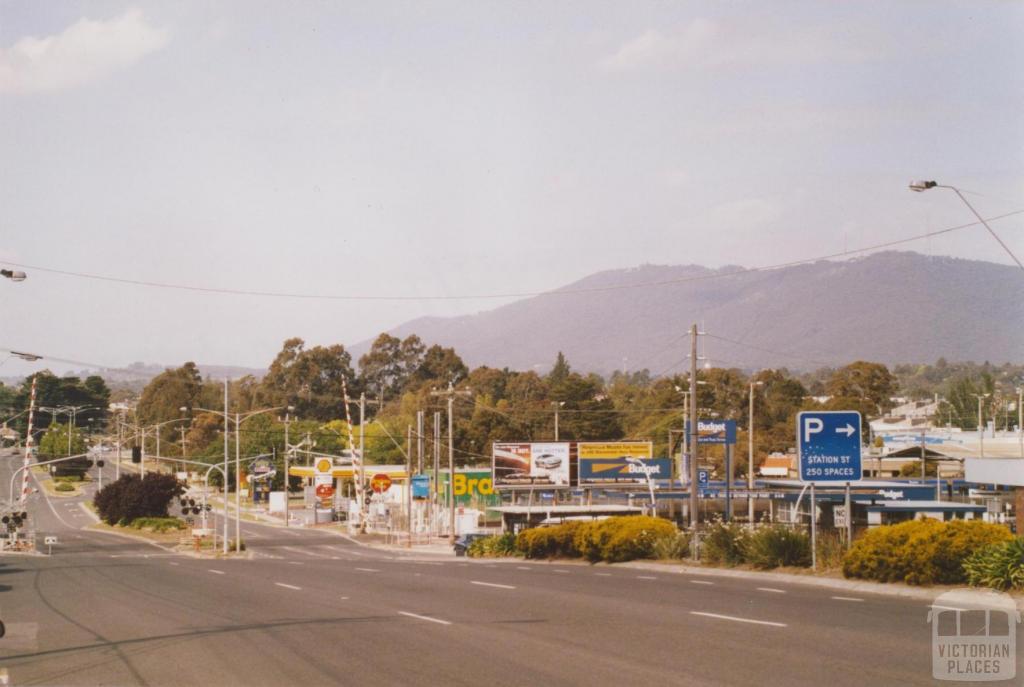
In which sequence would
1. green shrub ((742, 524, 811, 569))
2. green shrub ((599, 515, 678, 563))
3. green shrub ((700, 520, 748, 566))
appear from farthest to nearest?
green shrub ((599, 515, 678, 563)), green shrub ((700, 520, 748, 566)), green shrub ((742, 524, 811, 569))

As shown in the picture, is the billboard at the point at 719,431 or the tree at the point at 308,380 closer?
the billboard at the point at 719,431

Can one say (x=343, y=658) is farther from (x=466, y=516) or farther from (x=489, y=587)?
(x=466, y=516)

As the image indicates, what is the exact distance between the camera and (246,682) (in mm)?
13773

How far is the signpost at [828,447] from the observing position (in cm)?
2480

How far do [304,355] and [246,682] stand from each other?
496ft

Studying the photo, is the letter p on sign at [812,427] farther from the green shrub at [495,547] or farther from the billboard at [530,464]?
the billboard at [530,464]

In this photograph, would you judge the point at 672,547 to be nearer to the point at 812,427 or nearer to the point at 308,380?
the point at 812,427

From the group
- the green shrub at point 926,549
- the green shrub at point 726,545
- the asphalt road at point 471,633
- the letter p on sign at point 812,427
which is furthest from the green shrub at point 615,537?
the green shrub at point 926,549

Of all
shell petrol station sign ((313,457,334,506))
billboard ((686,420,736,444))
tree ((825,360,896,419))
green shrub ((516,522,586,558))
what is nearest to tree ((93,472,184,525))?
shell petrol station sign ((313,457,334,506))

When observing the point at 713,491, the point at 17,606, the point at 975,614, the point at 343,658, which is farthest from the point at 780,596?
the point at 713,491

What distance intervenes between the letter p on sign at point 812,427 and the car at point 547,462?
5837cm

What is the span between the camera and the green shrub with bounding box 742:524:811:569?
26516 mm

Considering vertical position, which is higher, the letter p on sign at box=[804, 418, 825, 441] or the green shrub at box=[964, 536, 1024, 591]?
the letter p on sign at box=[804, 418, 825, 441]
